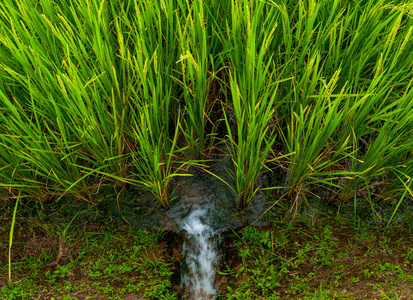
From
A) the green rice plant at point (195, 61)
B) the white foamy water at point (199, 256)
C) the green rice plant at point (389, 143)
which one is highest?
the green rice plant at point (195, 61)

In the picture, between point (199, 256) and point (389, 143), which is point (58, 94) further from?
point (389, 143)

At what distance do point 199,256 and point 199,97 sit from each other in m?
0.92

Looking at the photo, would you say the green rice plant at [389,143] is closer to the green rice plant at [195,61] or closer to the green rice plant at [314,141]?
the green rice plant at [314,141]

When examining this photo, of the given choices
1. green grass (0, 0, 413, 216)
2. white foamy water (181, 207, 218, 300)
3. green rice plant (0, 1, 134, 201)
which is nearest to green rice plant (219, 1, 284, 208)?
green grass (0, 0, 413, 216)

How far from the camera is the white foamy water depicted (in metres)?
1.73

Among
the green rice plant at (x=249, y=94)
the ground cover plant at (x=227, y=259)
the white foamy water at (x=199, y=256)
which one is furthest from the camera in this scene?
the white foamy water at (x=199, y=256)

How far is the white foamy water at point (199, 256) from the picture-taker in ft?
5.67

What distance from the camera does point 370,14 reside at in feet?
5.74

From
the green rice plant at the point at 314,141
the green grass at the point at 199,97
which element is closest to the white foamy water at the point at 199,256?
the green grass at the point at 199,97

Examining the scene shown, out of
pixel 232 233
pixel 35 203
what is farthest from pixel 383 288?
pixel 35 203

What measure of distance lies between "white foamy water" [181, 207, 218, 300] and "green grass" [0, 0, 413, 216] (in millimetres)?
210

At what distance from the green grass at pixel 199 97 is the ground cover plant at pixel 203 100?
11 mm

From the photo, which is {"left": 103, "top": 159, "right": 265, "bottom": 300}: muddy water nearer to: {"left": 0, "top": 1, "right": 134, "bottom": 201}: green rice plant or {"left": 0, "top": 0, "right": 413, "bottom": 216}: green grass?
{"left": 0, "top": 0, "right": 413, "bottom": 216}: green grass

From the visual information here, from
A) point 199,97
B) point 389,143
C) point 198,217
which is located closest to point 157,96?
point 199,97
